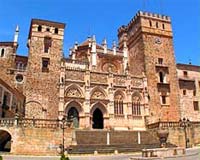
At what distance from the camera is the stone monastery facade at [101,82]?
33.8 metres

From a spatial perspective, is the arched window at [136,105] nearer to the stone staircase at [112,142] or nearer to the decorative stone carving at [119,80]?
the decorative stone carving at [119,80]

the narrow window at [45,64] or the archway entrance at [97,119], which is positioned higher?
the narrow window at [45,64]

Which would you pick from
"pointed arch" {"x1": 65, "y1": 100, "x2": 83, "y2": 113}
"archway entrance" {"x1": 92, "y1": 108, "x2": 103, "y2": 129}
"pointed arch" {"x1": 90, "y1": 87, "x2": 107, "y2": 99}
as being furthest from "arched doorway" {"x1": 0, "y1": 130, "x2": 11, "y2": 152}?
"pointed arch" {"x1": 90, "y1": 87, "x2": 107, "y2": 99}

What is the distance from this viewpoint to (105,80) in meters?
36.6

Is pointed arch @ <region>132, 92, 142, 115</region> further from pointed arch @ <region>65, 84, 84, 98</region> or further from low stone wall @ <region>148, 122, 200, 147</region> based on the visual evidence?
pointed arch @ <region>65, 84, 84, 98</region>

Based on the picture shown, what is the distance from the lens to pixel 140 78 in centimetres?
3841

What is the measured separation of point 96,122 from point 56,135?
1143 centimetres

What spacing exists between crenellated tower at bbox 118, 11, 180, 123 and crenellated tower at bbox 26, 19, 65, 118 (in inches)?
499

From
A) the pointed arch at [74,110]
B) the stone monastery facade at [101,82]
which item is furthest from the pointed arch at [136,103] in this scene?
the pointed arch at [74,110]

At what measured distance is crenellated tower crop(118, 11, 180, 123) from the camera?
126 ft

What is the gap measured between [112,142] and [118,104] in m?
9.49

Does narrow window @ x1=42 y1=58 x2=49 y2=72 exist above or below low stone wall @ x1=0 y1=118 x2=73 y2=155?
above

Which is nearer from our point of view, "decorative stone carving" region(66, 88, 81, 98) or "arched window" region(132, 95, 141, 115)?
"decorative stone carving" region(66, 88, 81, 98)

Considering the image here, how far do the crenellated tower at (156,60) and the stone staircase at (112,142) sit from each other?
784cm
